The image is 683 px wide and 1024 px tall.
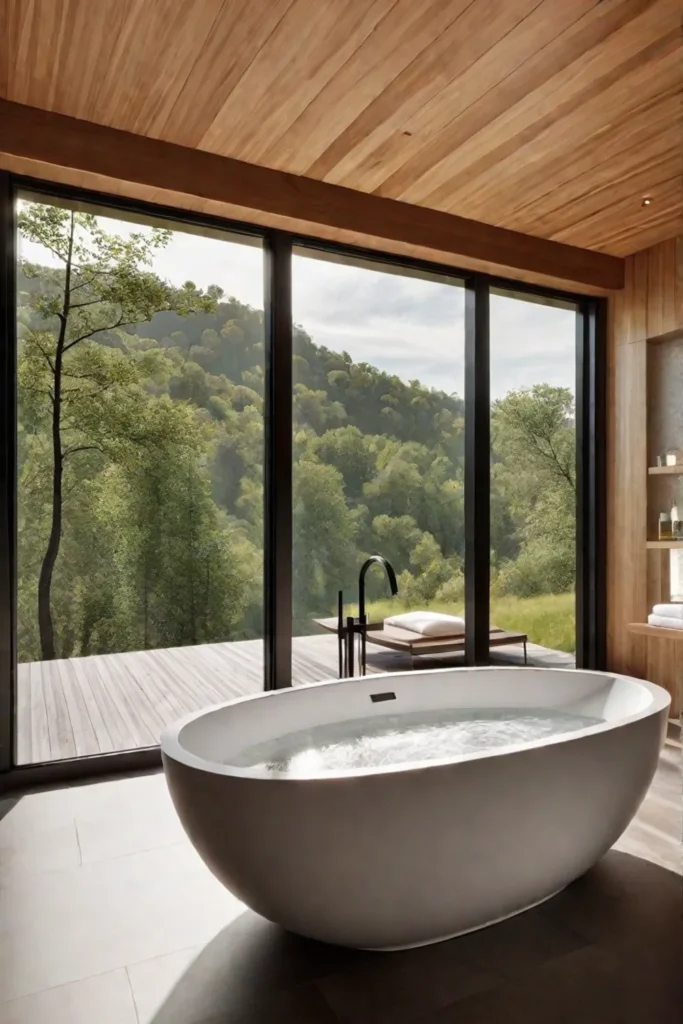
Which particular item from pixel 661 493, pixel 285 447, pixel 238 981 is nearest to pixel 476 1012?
pixel 238 981

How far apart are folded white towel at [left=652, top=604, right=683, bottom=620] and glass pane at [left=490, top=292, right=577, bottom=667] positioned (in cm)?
53

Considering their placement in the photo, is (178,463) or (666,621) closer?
(178,463)

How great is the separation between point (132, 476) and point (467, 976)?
7.32ft

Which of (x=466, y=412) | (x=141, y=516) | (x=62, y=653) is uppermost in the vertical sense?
(x=466, y=412)

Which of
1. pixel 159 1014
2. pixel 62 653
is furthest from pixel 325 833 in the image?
pixel 62 653

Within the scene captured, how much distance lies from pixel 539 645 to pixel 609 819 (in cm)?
219

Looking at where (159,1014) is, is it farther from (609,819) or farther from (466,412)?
(466,412)

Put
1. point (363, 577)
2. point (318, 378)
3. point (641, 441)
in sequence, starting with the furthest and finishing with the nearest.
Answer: point (641, 441), point (318, 378), point (363, 577)

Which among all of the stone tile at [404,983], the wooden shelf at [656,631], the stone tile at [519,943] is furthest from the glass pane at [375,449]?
the stone tile at [404,983]

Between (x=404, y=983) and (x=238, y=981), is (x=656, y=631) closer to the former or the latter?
(x=404, y=983)

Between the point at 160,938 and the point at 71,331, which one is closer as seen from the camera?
the point at 160,938

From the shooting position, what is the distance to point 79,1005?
64.7 inches

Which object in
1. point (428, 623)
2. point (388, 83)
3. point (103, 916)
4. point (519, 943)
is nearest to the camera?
point (519, 943)

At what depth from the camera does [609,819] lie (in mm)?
2041
